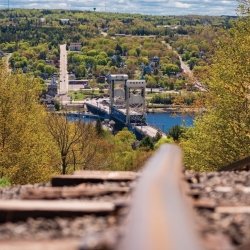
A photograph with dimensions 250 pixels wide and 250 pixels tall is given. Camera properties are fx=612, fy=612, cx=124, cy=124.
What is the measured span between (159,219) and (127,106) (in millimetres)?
105570

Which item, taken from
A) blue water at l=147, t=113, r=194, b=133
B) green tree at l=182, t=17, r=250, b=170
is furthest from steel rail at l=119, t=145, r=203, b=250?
blue water at l=147, t=113, r=194, b=133

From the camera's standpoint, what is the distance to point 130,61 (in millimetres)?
195125

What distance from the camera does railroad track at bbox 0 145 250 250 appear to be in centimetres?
392

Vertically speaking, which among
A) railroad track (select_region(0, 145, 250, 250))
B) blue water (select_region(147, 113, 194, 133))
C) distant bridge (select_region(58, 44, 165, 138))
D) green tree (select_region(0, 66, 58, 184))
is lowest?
blue water (select_region(147, 113, 194, 133))

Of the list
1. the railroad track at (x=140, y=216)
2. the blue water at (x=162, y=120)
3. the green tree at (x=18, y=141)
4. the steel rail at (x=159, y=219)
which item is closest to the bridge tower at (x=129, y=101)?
the blue water at (x=162, y=120)

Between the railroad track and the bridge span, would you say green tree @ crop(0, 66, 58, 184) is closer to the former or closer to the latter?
the railroad track

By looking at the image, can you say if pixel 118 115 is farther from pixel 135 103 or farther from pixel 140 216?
pixel 140 216

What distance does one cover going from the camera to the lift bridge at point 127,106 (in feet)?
350

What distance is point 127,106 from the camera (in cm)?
10956

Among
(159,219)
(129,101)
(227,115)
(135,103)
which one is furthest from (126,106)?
(159,219)

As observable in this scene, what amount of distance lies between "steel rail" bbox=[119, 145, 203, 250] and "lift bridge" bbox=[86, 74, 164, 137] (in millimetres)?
87663

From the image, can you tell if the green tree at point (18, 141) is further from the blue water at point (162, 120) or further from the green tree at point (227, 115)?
the blue water at point (162, 120)

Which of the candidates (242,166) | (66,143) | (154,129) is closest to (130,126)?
(154,129)

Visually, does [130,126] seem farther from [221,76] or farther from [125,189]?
[125,189]
